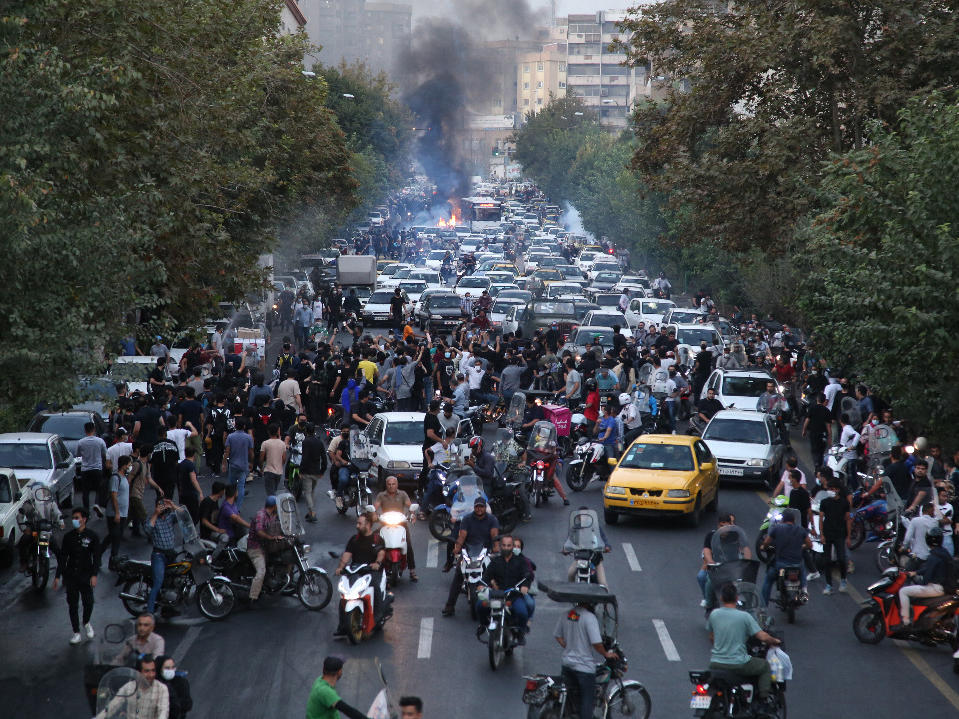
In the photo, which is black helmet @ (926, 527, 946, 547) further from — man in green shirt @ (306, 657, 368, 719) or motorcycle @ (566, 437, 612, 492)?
motorcycle @ (566, 437, 612, 492)

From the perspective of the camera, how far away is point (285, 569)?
1584cm

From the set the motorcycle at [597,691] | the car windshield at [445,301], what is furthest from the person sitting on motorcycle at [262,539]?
the car windshield at [445,301]

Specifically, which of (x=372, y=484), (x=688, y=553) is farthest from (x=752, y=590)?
(x=372, y=484)

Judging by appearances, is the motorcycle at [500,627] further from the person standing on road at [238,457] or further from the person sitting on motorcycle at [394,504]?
the person standing on road at [238,457]

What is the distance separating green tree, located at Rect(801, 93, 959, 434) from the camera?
58.0 ft

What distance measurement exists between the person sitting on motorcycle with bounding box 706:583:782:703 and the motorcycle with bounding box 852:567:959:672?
12.8ft

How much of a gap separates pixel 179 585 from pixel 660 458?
840cm

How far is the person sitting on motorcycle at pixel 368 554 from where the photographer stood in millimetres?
14523

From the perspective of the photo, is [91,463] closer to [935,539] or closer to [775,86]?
[935,539]

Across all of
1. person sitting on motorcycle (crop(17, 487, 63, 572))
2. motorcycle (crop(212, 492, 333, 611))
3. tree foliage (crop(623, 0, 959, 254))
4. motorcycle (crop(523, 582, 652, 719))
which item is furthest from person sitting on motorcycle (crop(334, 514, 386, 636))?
tree foliage (crop(623, 0, 959, 254))

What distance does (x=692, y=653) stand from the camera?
13977 mm

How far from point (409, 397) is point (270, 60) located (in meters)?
13.2

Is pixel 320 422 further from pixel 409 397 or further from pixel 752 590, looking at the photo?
pixel 752 590

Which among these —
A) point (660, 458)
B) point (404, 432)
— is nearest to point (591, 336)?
point (404, 432)
